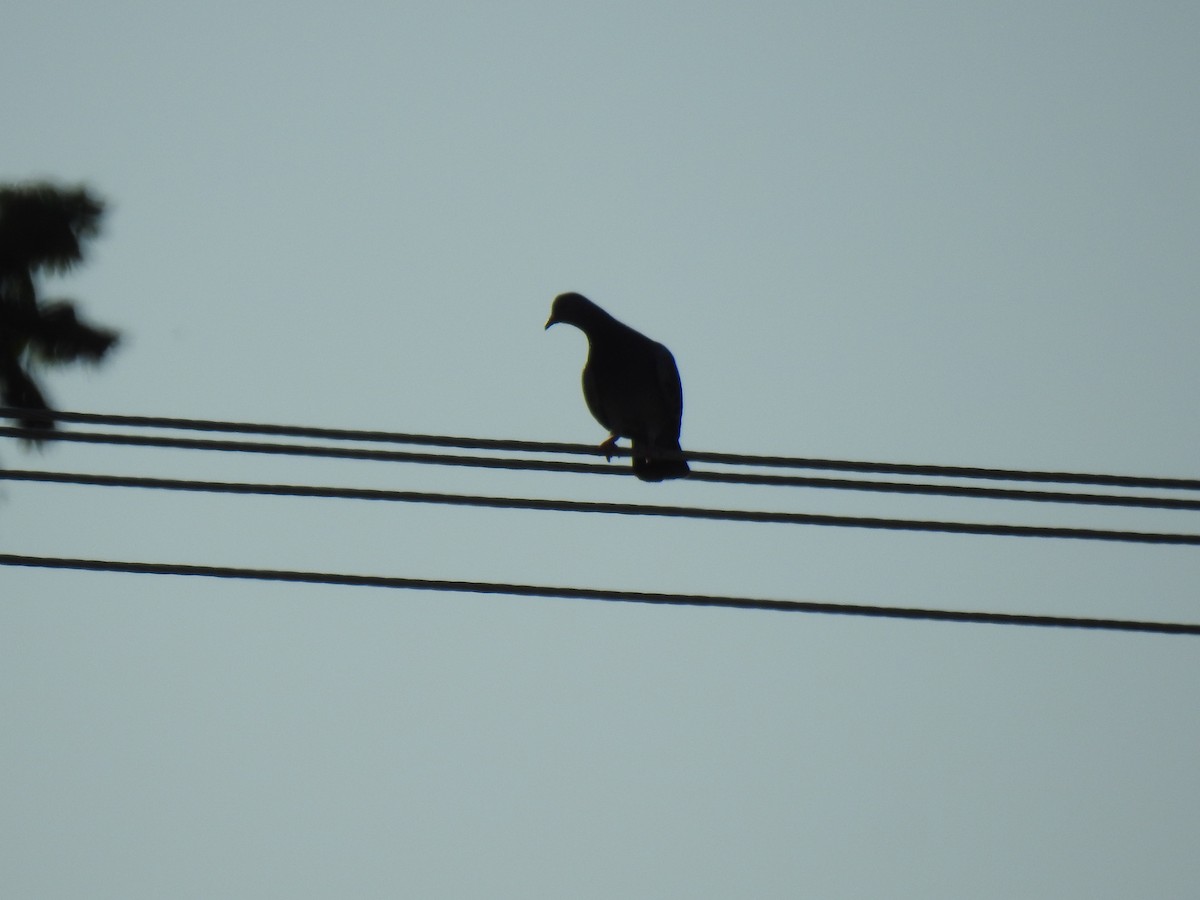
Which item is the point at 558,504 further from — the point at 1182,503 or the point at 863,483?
the point at 1182,503

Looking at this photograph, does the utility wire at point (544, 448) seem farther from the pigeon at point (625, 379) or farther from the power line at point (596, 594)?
the pigeon at point (625, 379)

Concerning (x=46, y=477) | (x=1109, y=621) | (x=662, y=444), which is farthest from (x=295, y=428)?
(x=662, y=444)

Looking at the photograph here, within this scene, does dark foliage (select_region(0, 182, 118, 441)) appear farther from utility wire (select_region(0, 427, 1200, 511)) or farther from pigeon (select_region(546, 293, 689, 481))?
utility wire (select_region(0, 427, 1200, 511))

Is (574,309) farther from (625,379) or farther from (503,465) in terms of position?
(503,465)

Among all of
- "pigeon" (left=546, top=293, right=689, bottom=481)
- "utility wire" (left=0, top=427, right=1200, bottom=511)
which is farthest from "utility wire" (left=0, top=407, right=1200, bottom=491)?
"pigeon" (left=546, top=293, right=689, bottom=481)

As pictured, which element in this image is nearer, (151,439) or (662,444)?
(151,439)

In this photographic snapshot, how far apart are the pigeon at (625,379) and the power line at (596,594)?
11.7 ft

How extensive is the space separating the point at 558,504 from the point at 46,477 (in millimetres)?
1590

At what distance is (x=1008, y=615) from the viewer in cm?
493

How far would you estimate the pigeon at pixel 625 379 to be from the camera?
862 cm

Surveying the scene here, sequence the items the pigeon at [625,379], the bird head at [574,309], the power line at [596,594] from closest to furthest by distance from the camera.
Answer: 1. the power line at [596,594]
2. the pigeon at [625,379]
3. the bird head at [574,309]

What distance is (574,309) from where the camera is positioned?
898 cm

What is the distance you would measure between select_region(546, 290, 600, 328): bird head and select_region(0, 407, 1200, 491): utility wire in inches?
158

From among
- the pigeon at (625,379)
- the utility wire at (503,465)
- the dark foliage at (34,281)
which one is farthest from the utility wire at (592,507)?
the dark foliage at (34,281)
